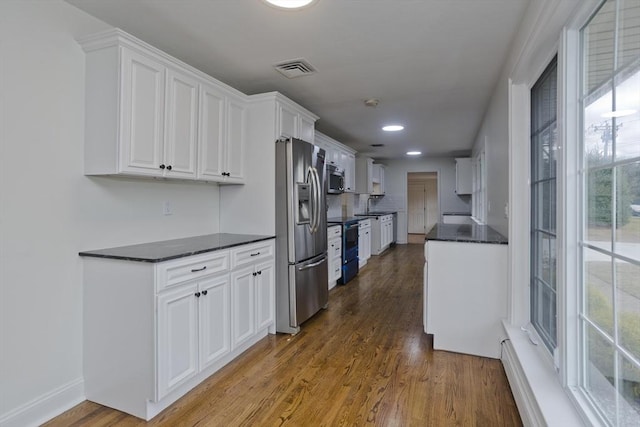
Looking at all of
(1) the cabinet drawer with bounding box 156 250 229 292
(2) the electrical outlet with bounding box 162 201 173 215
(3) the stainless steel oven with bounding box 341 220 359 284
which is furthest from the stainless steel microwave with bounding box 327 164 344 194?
(1) the cabinet drawer with bounding box 156 250 229 292

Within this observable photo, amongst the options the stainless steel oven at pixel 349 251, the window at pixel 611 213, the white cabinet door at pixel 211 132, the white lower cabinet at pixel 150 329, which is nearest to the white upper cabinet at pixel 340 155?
the stainless steel oven at pixel 349 251

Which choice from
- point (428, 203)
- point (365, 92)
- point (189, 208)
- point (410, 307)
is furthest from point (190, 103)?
point (428, 203)

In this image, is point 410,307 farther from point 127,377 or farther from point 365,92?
point 127,377

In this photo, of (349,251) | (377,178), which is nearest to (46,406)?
(349,251)

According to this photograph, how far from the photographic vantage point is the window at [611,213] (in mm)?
1044

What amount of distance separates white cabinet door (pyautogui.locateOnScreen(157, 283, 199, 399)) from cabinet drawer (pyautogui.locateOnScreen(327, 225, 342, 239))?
103 inches

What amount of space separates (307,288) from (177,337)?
1492mm

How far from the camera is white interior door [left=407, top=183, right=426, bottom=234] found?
1183 cm

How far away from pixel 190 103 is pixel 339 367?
2.25 metres

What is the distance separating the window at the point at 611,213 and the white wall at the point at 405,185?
25.2 feet

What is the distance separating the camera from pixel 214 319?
2363 mm

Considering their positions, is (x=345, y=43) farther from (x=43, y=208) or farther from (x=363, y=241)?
(x=363, y=241)

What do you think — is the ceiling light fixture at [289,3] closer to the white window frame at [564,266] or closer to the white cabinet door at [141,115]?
the white cabinet door at [141,115]

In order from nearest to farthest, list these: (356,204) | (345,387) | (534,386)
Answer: (534,386), (345,387), (356,204)
